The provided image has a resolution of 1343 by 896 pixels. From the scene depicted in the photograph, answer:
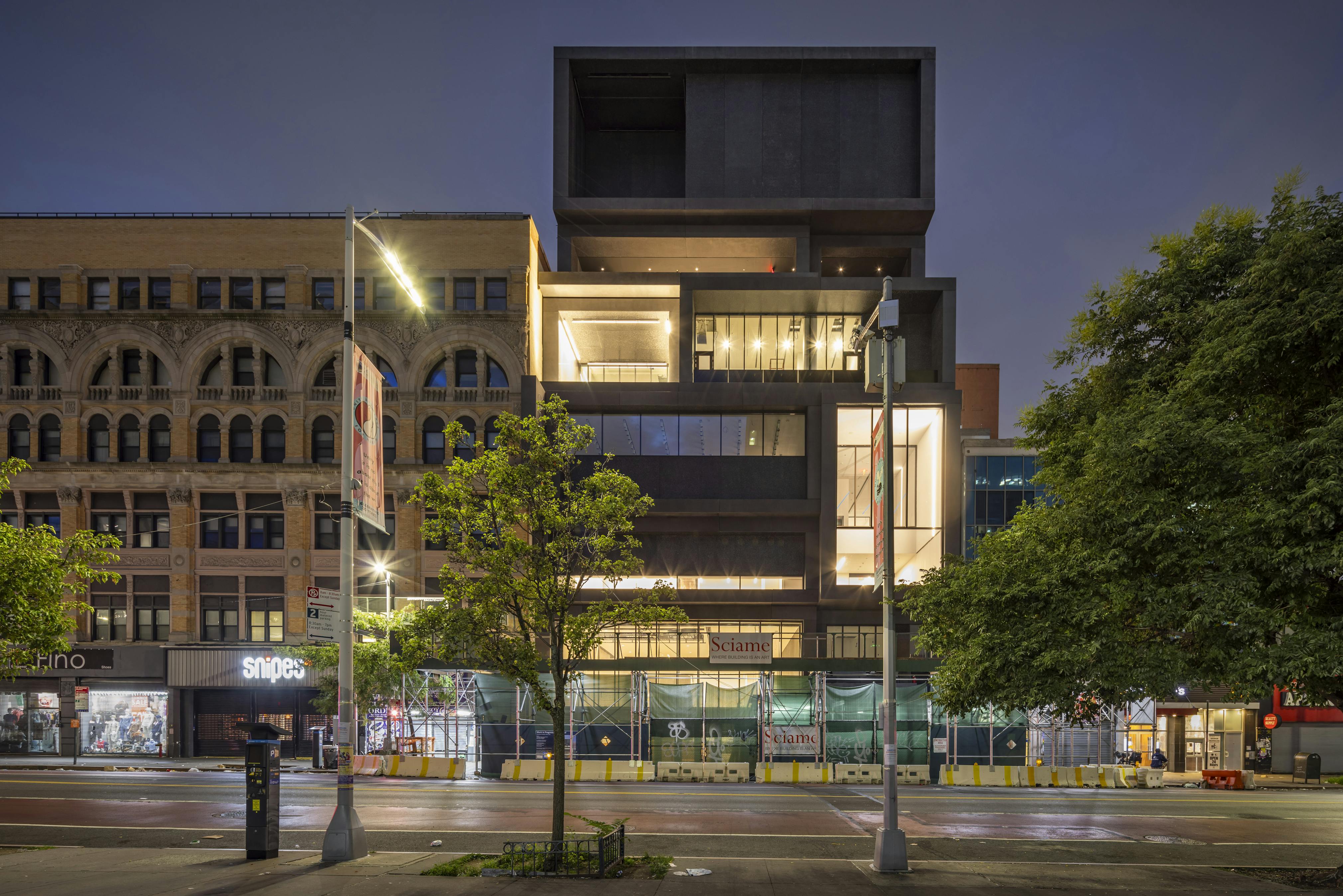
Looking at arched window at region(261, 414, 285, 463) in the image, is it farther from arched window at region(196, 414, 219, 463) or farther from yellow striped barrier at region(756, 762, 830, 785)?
yellow striped barrier at region(756, 762, 830, 785)

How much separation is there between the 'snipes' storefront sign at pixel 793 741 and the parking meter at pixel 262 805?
18.8m

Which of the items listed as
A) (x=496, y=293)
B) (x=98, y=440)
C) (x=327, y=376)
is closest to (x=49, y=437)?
(x=98, y=440)

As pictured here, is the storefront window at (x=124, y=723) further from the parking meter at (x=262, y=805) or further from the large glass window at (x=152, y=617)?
the parking meter at (x=262, y=805)

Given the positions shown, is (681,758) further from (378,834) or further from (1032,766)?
(378,834)

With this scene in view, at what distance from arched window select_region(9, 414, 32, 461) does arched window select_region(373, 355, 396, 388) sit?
17149 mm

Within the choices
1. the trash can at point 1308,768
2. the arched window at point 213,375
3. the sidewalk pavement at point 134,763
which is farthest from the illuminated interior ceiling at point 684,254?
the trash can at point 1308,768

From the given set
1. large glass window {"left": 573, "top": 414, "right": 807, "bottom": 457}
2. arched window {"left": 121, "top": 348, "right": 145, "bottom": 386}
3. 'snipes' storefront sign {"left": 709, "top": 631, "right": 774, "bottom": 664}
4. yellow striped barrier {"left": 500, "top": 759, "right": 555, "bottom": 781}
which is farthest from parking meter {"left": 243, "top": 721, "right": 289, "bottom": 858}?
arched window {"left": 121, "top": 348, "right": 145, "bottom": 386}

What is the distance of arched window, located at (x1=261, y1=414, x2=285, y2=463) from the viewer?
41.5 metres

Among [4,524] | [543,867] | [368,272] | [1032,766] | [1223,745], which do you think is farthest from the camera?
[368,272]

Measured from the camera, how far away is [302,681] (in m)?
39.5

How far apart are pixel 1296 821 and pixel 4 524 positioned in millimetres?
32113

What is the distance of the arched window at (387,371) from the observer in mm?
41875

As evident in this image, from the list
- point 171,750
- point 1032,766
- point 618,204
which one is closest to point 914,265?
point 618,204

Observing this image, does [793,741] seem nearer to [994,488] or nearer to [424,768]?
[424,768]
